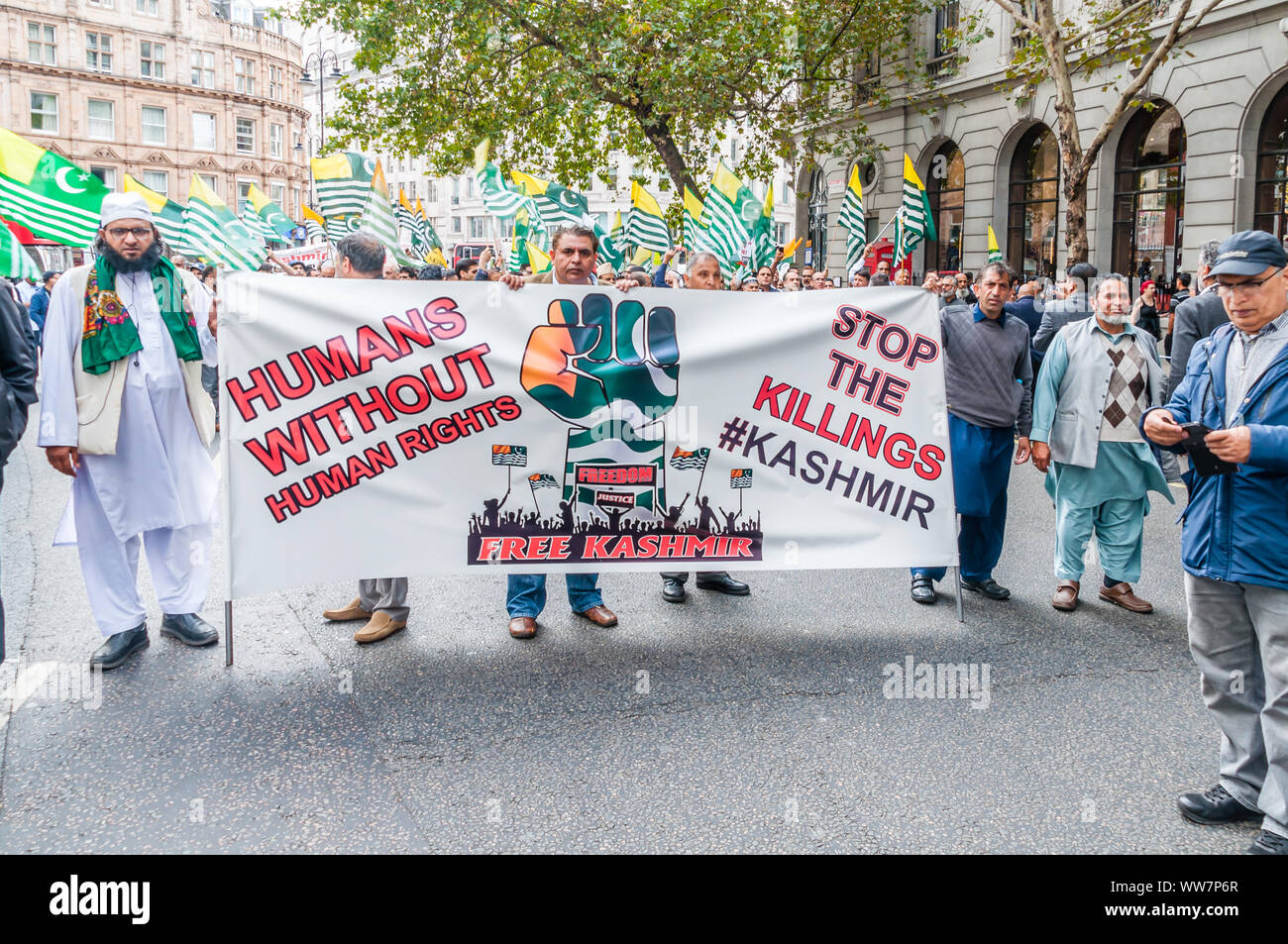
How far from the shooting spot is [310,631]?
536 cm

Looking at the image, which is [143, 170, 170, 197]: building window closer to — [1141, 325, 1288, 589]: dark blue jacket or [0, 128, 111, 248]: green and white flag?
[0, 128, 111, 248]: green and white flag

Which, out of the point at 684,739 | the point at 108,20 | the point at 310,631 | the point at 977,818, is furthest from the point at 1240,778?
the point at 108,20

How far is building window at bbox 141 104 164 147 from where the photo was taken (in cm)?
5922

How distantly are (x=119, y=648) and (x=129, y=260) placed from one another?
5.82ft

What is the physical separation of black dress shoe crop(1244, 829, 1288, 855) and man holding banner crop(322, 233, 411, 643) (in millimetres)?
3649

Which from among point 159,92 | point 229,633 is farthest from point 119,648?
point 159,92

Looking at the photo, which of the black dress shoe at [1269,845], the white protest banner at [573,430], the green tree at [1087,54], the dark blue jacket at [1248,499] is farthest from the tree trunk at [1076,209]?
the black dress shoe at [1269,845]

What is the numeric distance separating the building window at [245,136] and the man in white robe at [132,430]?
65.8 m

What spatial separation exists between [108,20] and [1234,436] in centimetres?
6733

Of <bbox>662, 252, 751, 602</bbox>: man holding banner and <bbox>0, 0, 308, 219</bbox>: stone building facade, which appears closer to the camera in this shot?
<bbox>662, 252, 751, 602</bbox>: man holding banner

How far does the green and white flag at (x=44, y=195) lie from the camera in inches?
200

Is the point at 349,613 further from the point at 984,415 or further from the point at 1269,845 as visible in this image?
the point at 1269,845

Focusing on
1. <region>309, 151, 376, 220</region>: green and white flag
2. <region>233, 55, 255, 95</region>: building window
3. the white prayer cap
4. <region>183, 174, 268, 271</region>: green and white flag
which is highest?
<region>233, 55, 255, 95</region>: building window

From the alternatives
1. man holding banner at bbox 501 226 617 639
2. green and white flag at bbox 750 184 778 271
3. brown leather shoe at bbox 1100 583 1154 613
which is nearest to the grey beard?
man holding banner at bbox 501 226 617 639
